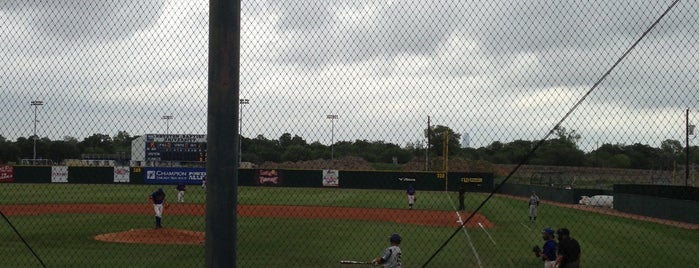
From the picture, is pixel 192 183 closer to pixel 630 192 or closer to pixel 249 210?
pixel 249 210

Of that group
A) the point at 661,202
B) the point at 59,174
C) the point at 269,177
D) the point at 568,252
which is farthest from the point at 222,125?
the point at 269,177

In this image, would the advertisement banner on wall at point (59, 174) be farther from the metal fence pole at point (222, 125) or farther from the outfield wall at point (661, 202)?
the metal fence pole at point (222, 125)

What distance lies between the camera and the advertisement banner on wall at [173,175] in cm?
5178

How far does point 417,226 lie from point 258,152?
62.4 ft

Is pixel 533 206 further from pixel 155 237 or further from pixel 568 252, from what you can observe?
pixel 568 252

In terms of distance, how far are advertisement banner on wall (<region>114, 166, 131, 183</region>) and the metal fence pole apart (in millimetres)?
48740

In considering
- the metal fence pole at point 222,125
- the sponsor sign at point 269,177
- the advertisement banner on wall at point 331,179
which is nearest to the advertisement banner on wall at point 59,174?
the sponsor sign at point 269,177

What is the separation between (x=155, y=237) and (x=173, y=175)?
3230cm

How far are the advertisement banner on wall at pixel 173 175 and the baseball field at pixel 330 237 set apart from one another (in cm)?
1114

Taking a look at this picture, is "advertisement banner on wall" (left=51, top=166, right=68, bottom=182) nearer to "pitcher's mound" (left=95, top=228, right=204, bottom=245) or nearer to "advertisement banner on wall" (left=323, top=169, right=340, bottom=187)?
"advertisement banner on wall" (left=323, top=169, right=340, bottom=187)

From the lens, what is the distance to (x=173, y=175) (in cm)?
5209

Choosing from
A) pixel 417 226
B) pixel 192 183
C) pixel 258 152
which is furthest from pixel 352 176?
pixel 258 152

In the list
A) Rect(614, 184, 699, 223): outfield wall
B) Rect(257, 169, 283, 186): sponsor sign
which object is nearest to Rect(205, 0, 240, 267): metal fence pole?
Rect(614, 184, 699, 223): outfield wall

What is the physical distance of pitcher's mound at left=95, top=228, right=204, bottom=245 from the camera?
20.0 meters
